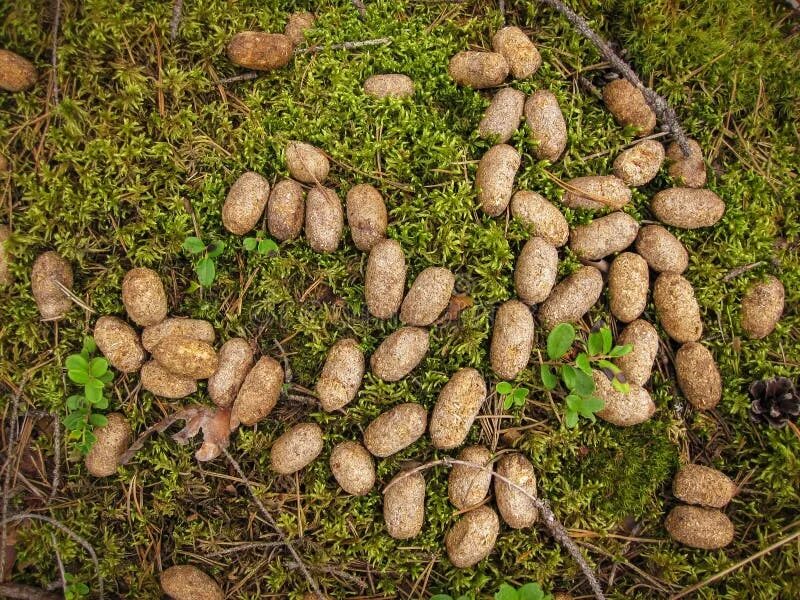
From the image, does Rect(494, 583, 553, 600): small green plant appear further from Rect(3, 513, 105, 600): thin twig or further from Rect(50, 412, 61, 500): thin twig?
Rect(50, 412, 61, 500): thin twig

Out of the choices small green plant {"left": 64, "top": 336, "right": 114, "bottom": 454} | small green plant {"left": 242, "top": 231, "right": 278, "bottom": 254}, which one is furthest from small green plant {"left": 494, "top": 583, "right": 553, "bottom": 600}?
small green plant {"left": 64, "top": 336, "right": 114, "bottom": 454}

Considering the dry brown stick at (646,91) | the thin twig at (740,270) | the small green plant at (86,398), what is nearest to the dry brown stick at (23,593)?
the small green plant at (86,398)

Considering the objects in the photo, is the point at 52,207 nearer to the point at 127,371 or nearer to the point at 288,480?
the point at 127,371

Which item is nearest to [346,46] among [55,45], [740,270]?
[55,45]

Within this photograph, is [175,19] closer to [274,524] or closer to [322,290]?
[322,290]

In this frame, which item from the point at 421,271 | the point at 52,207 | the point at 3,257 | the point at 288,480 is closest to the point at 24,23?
the point at 52,207

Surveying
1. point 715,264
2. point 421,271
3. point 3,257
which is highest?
point 715,264
